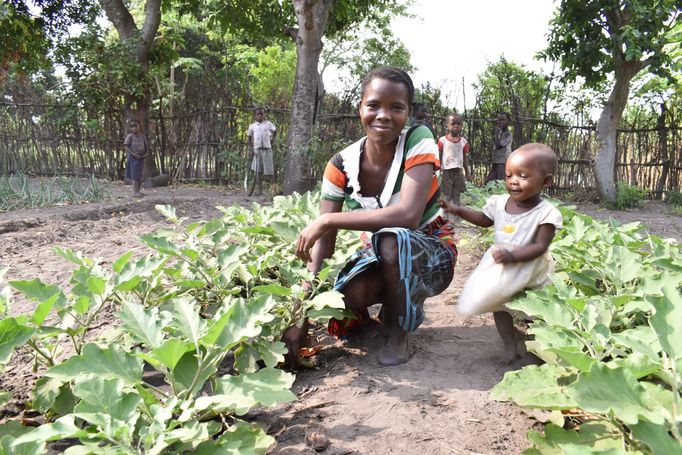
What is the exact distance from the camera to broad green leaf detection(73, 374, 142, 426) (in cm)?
126

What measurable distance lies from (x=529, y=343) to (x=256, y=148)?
29.5ft

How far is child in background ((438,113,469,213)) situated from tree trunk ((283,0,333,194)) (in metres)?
2.44

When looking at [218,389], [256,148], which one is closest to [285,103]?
[256,148]

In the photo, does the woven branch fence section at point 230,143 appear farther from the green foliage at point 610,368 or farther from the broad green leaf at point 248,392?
the broad green leaf at point 248,392

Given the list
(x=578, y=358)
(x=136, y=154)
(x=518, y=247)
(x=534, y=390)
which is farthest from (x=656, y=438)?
(x=136, y=154)

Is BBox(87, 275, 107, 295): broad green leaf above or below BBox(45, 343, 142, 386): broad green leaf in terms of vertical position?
above

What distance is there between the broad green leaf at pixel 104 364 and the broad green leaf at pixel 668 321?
136 centimetres

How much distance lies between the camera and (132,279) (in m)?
1.77

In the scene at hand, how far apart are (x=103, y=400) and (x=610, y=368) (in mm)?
1201

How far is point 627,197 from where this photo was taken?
10.5 metres

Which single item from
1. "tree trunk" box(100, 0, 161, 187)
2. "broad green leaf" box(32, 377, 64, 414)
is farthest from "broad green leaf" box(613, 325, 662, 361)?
"tree trunk" box(100, 0, 161, 187)

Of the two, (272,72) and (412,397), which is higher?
(272,72)

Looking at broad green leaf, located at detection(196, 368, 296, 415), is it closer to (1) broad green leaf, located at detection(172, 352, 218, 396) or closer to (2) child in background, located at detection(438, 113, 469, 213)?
(1) broad green leaf, located at detection(172, 352, 218, 396)

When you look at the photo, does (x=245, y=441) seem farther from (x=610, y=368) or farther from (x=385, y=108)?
(x=385, y=108)
